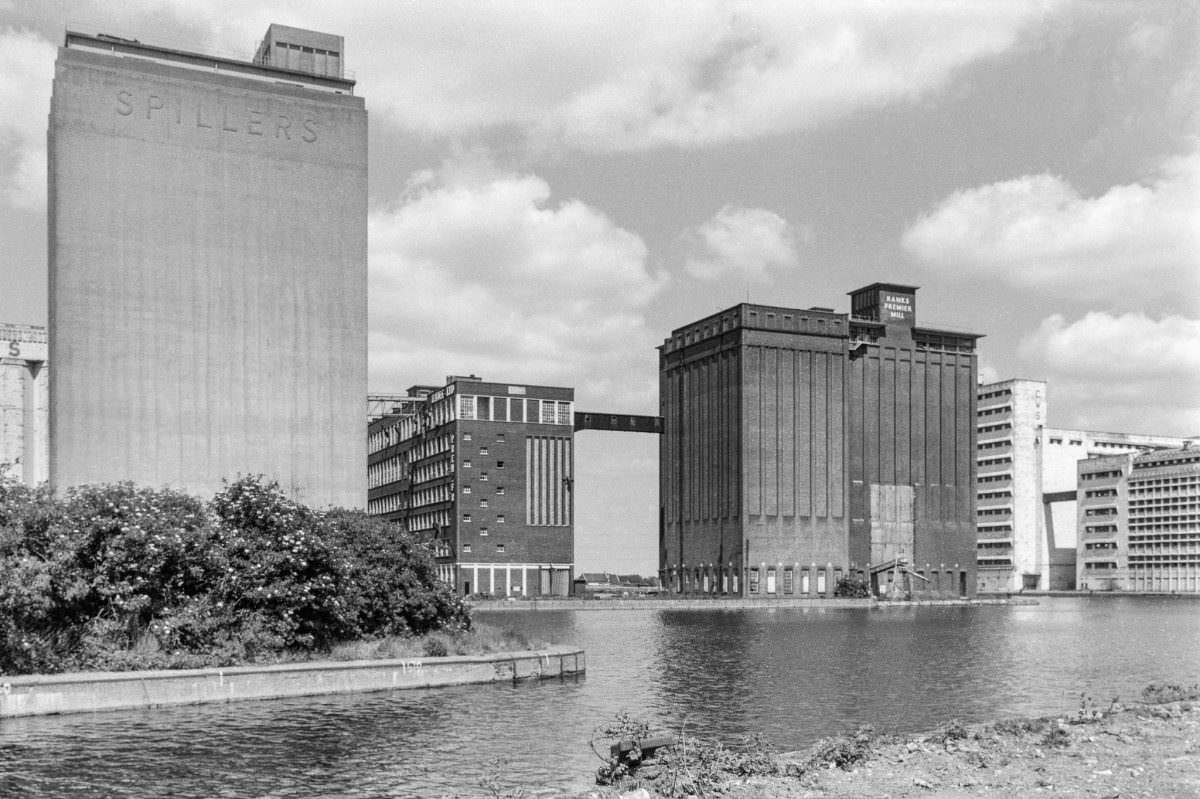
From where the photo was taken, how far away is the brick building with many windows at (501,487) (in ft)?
558

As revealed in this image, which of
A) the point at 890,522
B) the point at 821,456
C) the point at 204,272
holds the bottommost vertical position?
the point at 890,522

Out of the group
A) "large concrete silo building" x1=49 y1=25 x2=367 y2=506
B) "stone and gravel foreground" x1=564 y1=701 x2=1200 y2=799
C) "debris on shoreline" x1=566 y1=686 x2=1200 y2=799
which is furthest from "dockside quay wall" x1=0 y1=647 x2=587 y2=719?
"large concrete silo building" x1=49 y1=25 x2=367 y2=506

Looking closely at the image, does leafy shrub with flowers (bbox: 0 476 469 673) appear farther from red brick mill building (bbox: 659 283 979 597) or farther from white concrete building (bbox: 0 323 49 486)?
red brick mill building (bbox: 659 283 979 597)

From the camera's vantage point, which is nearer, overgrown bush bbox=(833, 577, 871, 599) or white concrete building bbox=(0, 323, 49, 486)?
white concrete building bbox=(0, 323, 49, 486)

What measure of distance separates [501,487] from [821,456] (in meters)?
48.1

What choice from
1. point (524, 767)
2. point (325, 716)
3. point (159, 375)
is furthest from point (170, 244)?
point (524, 767)

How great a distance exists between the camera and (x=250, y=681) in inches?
1668

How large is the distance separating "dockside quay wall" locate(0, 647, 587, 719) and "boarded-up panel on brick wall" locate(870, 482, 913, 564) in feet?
480

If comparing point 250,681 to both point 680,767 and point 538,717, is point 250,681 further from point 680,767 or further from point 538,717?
point 680,767

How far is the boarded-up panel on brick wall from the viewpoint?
191250 millimetres

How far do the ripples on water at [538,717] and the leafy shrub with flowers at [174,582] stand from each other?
5.54 metres

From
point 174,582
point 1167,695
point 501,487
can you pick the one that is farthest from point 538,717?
point 501,487

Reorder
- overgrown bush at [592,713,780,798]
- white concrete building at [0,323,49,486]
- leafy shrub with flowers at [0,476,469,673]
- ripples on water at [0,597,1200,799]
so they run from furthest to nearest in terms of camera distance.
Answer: white concrete building at [0,323,49,486]
leafy shrub with flowers at [0,476,469,673]
ripples on water at [0,597,1200,799]
overgrown bush at [592,713,780,798]

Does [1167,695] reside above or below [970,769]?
below
